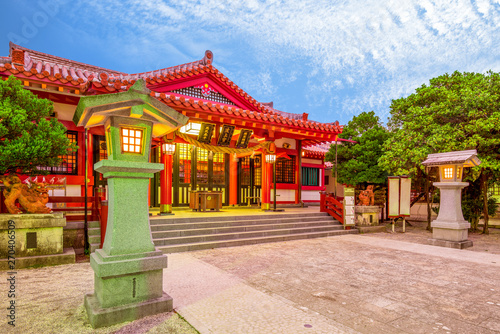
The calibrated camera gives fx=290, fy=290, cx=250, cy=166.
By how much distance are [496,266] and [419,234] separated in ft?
14.2

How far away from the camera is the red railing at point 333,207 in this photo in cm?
1021

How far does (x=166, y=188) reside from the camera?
9484mm

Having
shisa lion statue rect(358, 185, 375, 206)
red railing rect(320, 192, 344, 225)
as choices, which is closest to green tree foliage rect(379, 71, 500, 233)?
shisa lion statue rect(358, 185, 375, 206)

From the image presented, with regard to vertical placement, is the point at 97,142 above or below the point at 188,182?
above

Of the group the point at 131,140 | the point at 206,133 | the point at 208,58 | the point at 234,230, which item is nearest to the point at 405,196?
the point at 234,230

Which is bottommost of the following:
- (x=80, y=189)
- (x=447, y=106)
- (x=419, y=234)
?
(x=419, y=234)

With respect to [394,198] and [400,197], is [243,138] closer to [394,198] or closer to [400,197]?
[394,198]

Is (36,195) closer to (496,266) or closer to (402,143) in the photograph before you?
(496,266)

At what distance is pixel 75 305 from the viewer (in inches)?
139

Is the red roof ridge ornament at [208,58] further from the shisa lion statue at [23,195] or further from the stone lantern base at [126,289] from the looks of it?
the stone lantern base at [126,289]

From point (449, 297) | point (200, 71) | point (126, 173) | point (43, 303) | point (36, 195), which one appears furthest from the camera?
point (200, 71)

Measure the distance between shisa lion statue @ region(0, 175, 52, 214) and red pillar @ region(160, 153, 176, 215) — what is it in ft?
12.0

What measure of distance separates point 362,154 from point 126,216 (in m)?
12.7

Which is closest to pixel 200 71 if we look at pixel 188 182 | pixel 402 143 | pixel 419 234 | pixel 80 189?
pixel 188 182
